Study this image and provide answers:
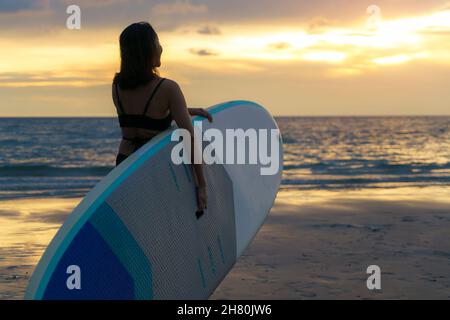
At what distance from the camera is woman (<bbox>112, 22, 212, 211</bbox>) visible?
3355 mm

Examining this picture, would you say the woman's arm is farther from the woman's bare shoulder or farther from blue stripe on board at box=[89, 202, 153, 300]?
blue stripe on board at box=[89, 202, 153, 300]

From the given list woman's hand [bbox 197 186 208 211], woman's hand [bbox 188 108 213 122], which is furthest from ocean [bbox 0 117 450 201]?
woman's hand [bbox 197 186 208 211]

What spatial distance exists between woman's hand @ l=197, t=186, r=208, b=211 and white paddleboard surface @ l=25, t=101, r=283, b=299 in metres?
0.03

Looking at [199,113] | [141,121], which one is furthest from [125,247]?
[199,113]

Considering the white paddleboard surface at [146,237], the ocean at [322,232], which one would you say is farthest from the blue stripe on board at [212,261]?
the ocean at [322,232]

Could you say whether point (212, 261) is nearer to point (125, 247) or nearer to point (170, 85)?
point (125, 247)

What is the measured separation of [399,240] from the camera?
6914mm

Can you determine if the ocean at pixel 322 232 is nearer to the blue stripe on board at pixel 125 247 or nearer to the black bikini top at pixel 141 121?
the blue stripe on board at pixel 125 247

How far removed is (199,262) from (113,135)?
96.9 feet

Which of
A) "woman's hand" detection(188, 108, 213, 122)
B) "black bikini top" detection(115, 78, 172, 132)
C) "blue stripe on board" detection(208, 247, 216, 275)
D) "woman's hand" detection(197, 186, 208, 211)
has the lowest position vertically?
"blue stripe on board" detection(208, 247, 216, 275)

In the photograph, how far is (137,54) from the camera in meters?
3.38

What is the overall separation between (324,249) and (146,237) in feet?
10.6

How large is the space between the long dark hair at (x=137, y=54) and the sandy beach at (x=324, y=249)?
1.95m
